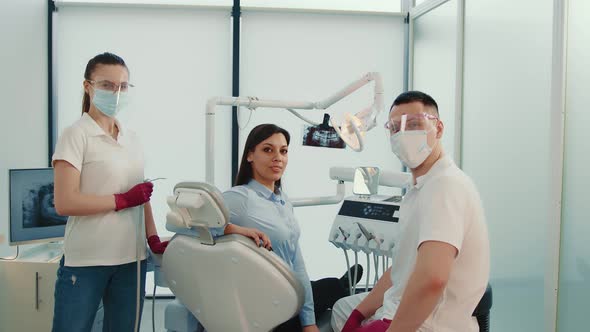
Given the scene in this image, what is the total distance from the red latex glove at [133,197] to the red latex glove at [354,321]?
0.77 metres

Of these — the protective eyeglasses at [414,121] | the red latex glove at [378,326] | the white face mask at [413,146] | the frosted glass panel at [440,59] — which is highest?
the frosted glass panel at [440,59]

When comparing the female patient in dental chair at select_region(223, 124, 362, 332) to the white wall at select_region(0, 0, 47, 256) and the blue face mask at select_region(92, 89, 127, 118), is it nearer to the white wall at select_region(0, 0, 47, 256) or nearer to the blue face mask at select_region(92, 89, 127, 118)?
the blue face mask at select_region(92, 89, 127, 118)

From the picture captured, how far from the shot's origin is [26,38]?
11.1 ft

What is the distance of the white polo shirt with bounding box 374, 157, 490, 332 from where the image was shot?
1292 millimetres

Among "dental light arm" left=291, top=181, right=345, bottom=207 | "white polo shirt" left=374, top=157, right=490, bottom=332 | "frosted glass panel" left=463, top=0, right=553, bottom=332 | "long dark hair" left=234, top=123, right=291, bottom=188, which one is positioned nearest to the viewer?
"white polo shirt" left=374, top=157, right=490, bottom=332

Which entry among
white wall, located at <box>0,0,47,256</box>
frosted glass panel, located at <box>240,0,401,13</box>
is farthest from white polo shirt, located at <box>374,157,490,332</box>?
frosted glass panel, located at <box>240,0,401,13</box>

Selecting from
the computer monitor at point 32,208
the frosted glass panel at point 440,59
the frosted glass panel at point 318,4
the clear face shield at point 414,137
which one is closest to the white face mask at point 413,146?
the clear face shield at point 414,137

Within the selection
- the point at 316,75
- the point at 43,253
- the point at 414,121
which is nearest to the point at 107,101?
the point at 414,121

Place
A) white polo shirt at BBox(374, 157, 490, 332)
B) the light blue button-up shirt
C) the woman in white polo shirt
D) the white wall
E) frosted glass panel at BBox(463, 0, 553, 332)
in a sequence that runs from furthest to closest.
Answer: the white wall < frosted glass panel at BBox(463, 0, 553, 332) < the light blue button-up shirt < the woman in white polo shirt < white polo shirt at BBox(374, 157, 490, 332)

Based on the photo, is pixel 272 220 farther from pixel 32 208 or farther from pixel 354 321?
pixel 32 208

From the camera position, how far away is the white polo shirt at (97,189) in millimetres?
1728

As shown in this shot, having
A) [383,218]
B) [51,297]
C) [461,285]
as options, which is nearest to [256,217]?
[383,218]

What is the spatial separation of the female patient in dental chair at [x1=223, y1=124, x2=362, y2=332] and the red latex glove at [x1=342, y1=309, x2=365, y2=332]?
0.15 meters

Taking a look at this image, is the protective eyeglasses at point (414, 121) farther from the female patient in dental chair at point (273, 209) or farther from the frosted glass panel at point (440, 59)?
the frosted glass panel at point (440, 59)
